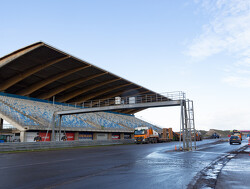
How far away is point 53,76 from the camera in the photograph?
3828cm

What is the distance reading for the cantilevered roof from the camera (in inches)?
1240

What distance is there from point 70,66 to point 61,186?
103 ft

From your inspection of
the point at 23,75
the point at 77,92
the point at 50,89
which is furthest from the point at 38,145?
the point at 77,92

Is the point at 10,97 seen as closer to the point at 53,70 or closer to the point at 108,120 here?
the point at 53,70

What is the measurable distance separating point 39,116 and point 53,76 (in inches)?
290

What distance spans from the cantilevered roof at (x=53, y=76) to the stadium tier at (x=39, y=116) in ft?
6.07

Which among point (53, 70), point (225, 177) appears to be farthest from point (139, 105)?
point (225, 177)

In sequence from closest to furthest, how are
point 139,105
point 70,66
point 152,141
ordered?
1. point 139,105
2. point 70,66
3. point 152,141

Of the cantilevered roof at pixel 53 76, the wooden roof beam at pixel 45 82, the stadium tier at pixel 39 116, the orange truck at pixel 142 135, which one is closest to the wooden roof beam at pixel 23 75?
the cantilevered roof at pixel 53 76

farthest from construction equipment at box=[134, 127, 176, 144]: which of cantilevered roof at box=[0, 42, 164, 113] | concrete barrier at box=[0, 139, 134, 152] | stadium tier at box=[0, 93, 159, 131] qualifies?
cantilevered roof at box=[0, 42, 164, 113]

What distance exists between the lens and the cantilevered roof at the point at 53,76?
31484 mm

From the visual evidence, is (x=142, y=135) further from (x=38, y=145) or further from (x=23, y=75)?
(x=23, y=75)

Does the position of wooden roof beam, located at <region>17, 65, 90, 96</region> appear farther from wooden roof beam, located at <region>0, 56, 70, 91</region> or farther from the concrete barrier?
the concrete barrier

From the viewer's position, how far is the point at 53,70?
3625cm
